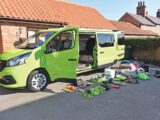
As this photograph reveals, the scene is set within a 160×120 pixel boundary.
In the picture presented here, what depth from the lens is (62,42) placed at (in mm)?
6895

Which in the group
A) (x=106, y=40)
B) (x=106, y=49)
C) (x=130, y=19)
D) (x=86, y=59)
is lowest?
(x=86, y=59)

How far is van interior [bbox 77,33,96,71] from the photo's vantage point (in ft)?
28.5

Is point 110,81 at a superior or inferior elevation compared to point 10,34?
inferior

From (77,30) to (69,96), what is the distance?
2.39m

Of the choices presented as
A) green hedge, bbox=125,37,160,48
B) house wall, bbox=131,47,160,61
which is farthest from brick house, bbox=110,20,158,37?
house wall, bbox=131,47,160,61

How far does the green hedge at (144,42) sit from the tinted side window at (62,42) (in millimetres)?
7080

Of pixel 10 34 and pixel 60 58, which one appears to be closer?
pixel 60 58

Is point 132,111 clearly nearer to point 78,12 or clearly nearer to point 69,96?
point 69,96

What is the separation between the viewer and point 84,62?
29.6ft

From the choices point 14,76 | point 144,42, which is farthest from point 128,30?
point 14,76

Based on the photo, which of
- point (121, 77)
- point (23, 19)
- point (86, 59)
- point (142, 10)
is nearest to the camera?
point (121, 77)

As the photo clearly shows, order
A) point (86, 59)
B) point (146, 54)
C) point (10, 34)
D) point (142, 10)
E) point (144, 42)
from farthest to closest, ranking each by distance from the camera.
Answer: point (142, 10) < point (146, 54) < point (144, 42) < point (10, 34) < point (86, 59)

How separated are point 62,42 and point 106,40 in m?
2.90

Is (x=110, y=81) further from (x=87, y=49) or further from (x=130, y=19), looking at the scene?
(x=130, y=19)
